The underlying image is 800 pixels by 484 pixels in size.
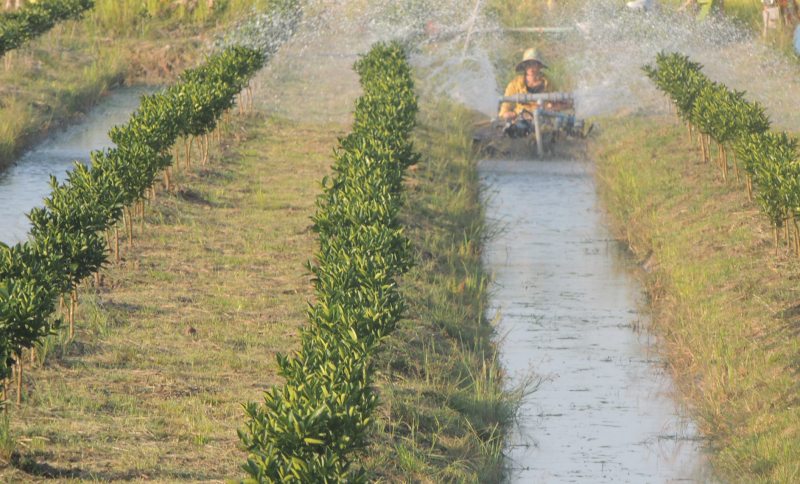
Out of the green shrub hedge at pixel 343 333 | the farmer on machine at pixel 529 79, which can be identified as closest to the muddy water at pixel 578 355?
the green shrub hedge at pixel 343 333

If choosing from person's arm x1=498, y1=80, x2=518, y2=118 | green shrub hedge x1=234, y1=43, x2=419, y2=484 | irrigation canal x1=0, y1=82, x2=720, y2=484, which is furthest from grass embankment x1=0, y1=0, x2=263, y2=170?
person's arm x1=498, y1=80, x2=518, y2=118

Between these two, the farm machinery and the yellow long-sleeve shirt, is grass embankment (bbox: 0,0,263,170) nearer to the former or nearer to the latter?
the farm machinery

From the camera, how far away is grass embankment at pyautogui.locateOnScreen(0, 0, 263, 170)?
1609 cm

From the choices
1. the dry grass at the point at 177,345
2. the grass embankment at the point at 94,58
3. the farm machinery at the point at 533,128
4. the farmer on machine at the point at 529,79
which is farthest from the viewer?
the farmer on machine at the point at 529,79

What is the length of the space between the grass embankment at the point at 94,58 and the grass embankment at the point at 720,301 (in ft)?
27.6

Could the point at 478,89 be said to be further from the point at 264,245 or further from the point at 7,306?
the point at 7,306

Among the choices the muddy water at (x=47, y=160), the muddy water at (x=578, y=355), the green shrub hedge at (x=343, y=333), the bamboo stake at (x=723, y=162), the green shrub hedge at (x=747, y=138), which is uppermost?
the green shrub hedge at (x=747, y=138)

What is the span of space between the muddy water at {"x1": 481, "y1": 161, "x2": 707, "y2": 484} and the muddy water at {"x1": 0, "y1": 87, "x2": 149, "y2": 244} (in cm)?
477

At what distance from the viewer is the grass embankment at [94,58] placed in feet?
52.8

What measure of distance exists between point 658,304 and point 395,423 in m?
4.25

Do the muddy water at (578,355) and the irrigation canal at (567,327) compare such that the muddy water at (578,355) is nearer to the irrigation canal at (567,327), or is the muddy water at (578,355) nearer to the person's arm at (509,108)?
the irrigation canal at (567,327)

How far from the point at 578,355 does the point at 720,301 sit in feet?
4.57

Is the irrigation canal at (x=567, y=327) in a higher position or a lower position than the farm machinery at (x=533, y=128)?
lower

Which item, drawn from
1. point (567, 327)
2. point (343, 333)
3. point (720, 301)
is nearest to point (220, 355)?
point (343, 333)
